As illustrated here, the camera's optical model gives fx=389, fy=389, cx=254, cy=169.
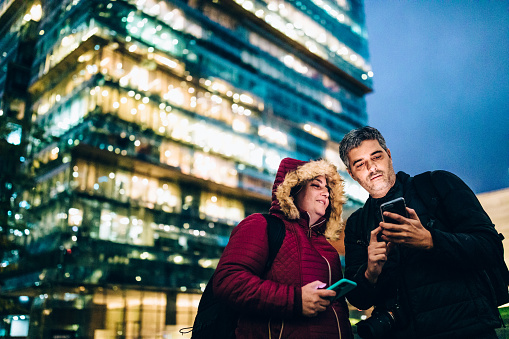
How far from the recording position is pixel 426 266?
2348 millimetres

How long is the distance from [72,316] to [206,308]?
22.2 metres

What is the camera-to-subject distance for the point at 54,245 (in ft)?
73.6

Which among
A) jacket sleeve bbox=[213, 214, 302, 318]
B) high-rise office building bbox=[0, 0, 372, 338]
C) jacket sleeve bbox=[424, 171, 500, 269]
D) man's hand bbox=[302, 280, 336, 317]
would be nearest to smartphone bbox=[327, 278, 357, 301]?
man's hand bbox=[302, 280, 336, 317]

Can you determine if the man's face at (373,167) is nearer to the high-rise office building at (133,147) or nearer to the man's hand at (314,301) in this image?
the man's hand at (314,301)

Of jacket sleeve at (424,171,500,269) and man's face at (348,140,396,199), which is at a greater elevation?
man's face at (348,140,396,199)

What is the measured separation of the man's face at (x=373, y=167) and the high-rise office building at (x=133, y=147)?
1364 centimetres

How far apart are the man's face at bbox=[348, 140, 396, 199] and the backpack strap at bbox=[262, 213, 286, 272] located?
2.27 feet

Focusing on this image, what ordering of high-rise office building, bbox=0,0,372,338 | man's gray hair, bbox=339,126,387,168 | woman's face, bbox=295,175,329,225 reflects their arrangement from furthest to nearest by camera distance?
1. high-rise office building, bbox=0,0,372,338
2. woman's face, bbox=295,175,329,225
3. man's gray hair, bbox=339,126,387,168

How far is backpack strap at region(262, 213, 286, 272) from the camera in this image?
2.56m

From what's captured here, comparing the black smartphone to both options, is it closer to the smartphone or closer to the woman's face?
the smartphone

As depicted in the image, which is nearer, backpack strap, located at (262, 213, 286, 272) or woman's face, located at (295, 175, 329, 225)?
backpack strap, located at (262, 213, 286, 272)

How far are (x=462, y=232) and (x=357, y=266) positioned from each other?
2.66ft

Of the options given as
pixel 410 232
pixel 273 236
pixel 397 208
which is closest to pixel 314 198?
pixel 273 236

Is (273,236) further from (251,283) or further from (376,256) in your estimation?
(376,256)
